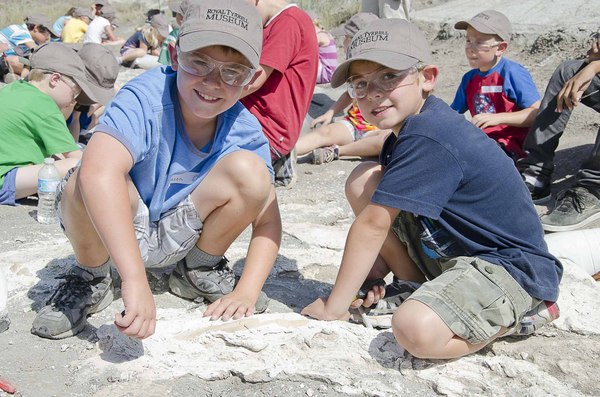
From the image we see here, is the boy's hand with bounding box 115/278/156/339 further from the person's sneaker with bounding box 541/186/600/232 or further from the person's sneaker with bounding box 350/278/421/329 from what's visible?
the person's sneaker with bounding box 541/186/600/232

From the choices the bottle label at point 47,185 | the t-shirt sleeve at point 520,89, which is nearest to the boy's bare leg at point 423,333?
the bottle label at point 47,185

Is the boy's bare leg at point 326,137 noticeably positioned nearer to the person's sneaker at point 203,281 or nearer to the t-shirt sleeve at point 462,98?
the t-shirt sleeve at point 462,98

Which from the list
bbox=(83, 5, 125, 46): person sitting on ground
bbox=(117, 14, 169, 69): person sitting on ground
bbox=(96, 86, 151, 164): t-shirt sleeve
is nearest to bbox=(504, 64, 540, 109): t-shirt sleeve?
bbox=(96, 86, 151, 164): t-shirt sleeve

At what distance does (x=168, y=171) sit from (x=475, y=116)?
103 inches

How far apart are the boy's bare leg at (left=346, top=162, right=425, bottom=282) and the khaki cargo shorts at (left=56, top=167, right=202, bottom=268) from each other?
0.62 metres

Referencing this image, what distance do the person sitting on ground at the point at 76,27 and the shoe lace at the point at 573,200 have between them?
9.25 m

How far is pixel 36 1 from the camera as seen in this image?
2327cm

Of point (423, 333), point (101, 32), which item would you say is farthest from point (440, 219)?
point (101, 32)

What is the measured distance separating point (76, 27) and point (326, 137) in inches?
289

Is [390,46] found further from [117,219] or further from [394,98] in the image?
[117,219]

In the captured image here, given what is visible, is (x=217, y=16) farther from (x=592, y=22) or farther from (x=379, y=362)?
(x=592, y=22)

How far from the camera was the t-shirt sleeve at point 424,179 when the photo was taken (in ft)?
7.33

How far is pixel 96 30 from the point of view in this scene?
11359 mm

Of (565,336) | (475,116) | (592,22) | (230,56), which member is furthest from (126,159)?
(592,22)
